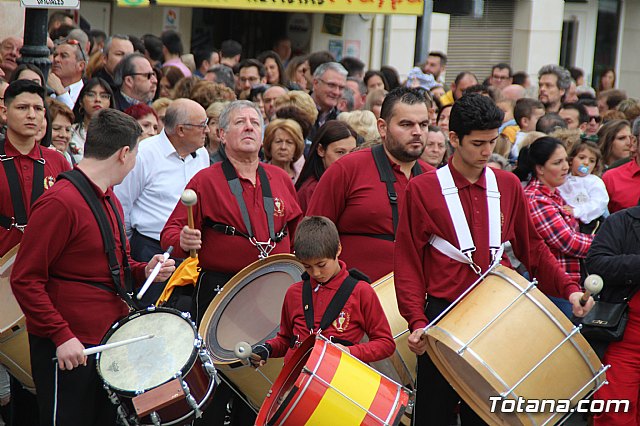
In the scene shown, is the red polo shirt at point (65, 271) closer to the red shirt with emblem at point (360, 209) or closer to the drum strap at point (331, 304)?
the drum strap at point (331, 304)

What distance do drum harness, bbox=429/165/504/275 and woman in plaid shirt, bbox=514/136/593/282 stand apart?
211cm

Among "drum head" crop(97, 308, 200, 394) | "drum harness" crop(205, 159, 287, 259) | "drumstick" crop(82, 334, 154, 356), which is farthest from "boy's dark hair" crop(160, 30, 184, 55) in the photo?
"drumstick" crop(82, 334, 154, 356)

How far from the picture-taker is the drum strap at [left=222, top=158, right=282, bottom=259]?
6.29 metres

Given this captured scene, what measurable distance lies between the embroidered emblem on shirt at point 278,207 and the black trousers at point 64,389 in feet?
5.06

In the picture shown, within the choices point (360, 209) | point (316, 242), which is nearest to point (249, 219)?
point (360, 209)

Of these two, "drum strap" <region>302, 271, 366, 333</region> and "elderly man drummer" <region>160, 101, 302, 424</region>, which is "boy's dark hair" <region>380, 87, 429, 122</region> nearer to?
"elderly man drummer" <region>160, 101, 302, 424</region>

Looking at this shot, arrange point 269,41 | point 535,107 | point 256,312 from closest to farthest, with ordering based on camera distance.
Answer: point 256,312, point 535,107, point 269,41

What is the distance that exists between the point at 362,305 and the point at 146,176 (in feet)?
8.01

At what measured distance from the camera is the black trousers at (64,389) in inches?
211

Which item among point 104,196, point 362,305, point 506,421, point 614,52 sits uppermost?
point 614,52

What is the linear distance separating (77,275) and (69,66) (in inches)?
206

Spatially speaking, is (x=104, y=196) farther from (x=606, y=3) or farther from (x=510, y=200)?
(x=606, y=3)

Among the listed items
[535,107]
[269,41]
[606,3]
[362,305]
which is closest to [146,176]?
[362,305]

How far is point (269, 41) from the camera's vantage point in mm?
20547
